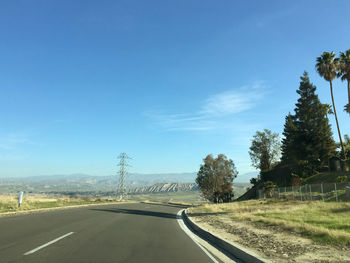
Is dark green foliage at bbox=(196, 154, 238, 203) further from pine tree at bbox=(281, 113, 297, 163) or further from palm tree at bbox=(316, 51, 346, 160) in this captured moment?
palm tree at bbox=(316, 51, 346, 160)

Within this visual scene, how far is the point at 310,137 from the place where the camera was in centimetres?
4500

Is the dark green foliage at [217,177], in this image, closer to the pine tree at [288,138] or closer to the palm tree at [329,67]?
the pine tree at [288,138]

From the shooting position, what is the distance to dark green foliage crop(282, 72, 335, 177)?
145 ft

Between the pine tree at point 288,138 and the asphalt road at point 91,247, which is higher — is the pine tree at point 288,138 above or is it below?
above

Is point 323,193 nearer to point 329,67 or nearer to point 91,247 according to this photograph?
point 329,67

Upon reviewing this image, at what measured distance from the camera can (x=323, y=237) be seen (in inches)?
355

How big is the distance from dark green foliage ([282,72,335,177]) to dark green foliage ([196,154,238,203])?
17792 millimetres

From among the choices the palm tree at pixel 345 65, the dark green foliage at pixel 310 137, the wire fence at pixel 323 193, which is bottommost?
the wire fence at pixel 323 193

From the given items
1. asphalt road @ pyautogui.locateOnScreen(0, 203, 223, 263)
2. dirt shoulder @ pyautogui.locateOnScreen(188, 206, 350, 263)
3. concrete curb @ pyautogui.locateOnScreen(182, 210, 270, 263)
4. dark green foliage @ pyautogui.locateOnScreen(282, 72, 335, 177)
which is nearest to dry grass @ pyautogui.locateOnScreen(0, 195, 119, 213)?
asphalt road @ pyautogui.locateOnScreen(0, 203, 223, 263)

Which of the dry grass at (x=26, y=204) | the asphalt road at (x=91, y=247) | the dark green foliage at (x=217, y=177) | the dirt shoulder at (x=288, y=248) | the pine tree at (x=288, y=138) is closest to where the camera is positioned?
the asphalt road at (x=91, y=247)

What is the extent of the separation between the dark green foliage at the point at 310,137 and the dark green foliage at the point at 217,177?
17792mm

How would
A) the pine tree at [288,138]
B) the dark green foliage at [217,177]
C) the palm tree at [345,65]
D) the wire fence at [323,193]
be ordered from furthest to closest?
the dark green foliage at [217,177] < the pine tree at [288,138] < the palm tree at [345,65] < the wire fence at [323,193]

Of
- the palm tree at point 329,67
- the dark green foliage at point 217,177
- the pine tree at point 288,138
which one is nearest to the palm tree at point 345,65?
the palm tree at point 329,67

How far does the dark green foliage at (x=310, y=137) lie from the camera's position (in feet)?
145
